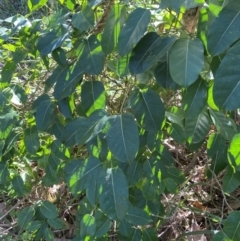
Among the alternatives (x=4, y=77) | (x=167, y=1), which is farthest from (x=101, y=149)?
(x=4, y=77)

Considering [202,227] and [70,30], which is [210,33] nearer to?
[70,30]

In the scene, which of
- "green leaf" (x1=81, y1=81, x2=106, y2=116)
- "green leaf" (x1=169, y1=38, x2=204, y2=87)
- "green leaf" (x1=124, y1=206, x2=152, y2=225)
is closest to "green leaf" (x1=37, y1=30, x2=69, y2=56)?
"green leaf" (x1=81, y1=81, x2=106, y2=116)

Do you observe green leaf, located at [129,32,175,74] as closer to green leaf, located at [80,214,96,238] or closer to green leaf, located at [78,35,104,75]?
green leaf, located at [78,35,104,75]

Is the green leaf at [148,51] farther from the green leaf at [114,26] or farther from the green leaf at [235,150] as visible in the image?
the green leaf at [235,150]

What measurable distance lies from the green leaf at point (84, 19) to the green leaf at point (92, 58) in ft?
0.16

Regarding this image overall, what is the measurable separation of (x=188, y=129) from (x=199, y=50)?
0.91 feet

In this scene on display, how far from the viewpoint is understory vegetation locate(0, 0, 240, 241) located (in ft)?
2.75

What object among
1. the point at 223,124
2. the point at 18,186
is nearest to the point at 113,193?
the point at 223,124

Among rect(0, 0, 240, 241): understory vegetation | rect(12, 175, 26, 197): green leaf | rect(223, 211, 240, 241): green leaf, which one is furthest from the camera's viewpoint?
rect(12, 175, 26, 197): green leaf

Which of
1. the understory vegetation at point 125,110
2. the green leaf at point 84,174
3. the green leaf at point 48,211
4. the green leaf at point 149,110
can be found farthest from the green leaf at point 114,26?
the green leaf at point 48,211

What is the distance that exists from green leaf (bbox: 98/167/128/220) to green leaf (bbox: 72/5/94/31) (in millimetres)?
341

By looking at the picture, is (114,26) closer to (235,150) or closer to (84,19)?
(84,19)

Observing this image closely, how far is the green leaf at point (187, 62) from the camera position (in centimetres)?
82

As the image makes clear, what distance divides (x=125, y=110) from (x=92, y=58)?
0.71 ft
